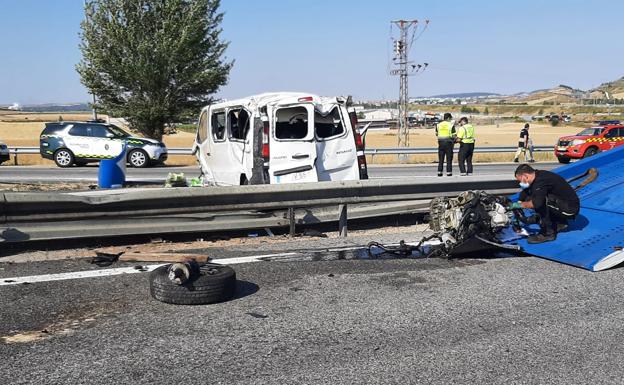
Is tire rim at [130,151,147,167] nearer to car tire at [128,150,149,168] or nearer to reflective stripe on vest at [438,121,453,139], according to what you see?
car tire at [128,150,149,168]

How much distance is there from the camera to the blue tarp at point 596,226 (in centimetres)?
639

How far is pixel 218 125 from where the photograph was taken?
10.8m

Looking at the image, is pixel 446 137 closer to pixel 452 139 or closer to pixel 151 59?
pixel 452 139

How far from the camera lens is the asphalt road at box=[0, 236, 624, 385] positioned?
3.76m

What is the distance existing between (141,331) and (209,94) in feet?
88.5

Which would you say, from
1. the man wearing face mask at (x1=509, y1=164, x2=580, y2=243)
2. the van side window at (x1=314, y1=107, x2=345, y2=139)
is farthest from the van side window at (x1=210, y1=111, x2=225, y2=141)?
the man wearing face mask at (x1=509, y1=164, x2=580, y2=243)

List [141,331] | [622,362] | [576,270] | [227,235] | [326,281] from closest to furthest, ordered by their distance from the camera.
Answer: [622,362], [141,331], [326,281], [576,270], [227,235]

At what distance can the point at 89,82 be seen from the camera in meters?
29.1

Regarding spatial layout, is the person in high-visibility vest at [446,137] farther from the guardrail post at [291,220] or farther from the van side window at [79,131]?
the van side window at [79,131]

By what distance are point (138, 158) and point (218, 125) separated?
529 inches

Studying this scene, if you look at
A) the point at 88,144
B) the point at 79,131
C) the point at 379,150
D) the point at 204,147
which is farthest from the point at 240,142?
the point at 379,150

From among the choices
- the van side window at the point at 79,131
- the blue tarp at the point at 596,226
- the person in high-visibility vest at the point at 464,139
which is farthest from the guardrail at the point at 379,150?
the blue tarp at the point at 596,226

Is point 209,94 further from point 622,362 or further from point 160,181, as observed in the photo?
point 622,362

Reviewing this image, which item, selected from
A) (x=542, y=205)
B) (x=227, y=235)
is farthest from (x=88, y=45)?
(x=542, y=205)
